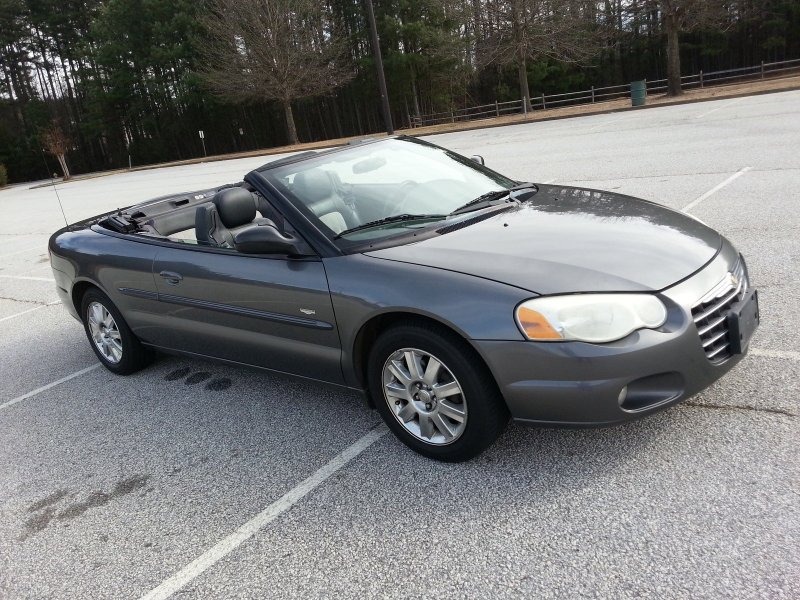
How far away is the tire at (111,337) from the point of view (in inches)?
182

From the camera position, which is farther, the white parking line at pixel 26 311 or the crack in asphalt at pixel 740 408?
the white parking line at pixel 26 311

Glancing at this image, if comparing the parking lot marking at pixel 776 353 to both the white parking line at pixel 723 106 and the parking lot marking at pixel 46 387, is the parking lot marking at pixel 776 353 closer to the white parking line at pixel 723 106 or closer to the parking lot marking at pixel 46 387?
the parking lot marking at pixel 46 387

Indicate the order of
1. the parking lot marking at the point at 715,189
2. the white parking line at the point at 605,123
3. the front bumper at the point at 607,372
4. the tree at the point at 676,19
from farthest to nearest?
1. the tree at the point at 676,19
2. the white parking line at the point at 605,123
3. the parking lot marking at the point at 715,189
4. the front bumper at the point at 607,372

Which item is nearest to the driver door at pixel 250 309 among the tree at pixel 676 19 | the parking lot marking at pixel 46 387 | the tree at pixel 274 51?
the parking lot marking at pixel 46 387

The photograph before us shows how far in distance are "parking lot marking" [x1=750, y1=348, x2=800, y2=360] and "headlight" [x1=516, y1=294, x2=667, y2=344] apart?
4.38 ft

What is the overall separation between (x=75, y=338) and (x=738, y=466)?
556cm

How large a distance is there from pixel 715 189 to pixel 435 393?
6474 mm

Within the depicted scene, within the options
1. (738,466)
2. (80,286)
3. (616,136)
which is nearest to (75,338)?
(80,286)

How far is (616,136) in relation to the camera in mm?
15695

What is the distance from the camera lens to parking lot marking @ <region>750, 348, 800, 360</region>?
11.3ft

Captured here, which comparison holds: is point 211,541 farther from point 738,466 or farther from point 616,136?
point 616,136

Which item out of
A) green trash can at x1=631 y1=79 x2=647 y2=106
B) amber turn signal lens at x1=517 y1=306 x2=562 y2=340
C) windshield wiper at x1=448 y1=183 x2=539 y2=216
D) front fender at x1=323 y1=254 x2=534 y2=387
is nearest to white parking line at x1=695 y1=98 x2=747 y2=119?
green trash can at x1=631 y1=79 x2=647 y2=106

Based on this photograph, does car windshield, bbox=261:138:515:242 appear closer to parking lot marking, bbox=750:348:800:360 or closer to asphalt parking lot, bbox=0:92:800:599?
asphalt parking lot, bbox=0:92:800:599

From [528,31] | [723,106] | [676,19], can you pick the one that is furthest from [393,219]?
[528,31]
